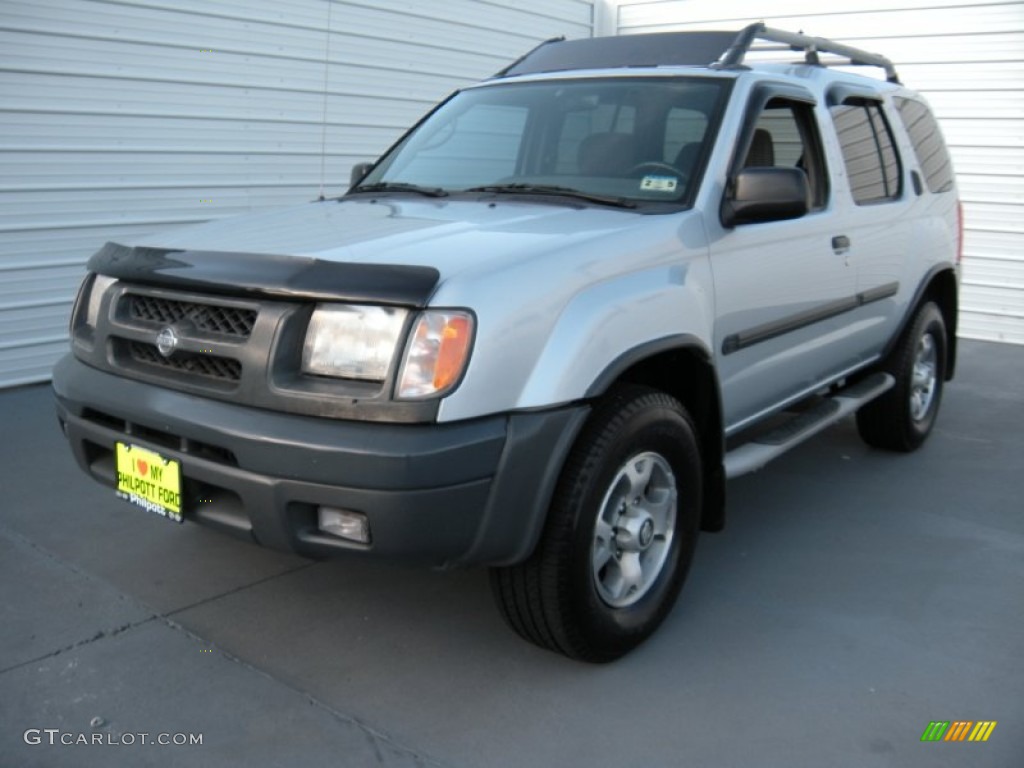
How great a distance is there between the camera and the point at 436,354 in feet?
8.25

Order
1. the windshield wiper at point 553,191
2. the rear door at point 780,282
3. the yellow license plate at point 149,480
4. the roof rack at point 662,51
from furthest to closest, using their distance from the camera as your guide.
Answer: the roof rack at point 662,51 < the rear door at point 780,282 < the windshield wiper at point 553,191 < the yellow license plate at point 149,480

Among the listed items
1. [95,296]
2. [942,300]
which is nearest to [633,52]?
[95,296]

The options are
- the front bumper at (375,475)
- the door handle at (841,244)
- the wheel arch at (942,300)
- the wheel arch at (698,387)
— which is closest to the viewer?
the front bumper at (375,475)

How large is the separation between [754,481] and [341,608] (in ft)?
7.73

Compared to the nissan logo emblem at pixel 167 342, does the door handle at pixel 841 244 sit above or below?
above

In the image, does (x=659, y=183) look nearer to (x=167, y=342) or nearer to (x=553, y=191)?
(x=553, y=191)

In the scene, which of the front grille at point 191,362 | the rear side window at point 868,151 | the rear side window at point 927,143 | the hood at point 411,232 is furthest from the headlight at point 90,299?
the rear side window at point 927,143

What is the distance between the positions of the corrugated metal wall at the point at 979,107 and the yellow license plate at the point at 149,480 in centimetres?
784

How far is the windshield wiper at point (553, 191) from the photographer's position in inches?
134

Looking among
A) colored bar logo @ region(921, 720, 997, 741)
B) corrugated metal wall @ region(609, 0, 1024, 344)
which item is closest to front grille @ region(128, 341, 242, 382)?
colored bar logo @ region(921, 720, 997, 741)

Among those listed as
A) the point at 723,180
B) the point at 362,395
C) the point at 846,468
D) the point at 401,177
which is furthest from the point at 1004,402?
the point at 362,395

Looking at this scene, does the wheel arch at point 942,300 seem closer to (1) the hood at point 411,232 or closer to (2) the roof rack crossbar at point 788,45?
(2) the roof rack crossbar at point 788,45

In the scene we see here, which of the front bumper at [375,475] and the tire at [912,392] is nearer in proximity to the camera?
the front bumper at [375,475]

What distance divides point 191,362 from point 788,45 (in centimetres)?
320
